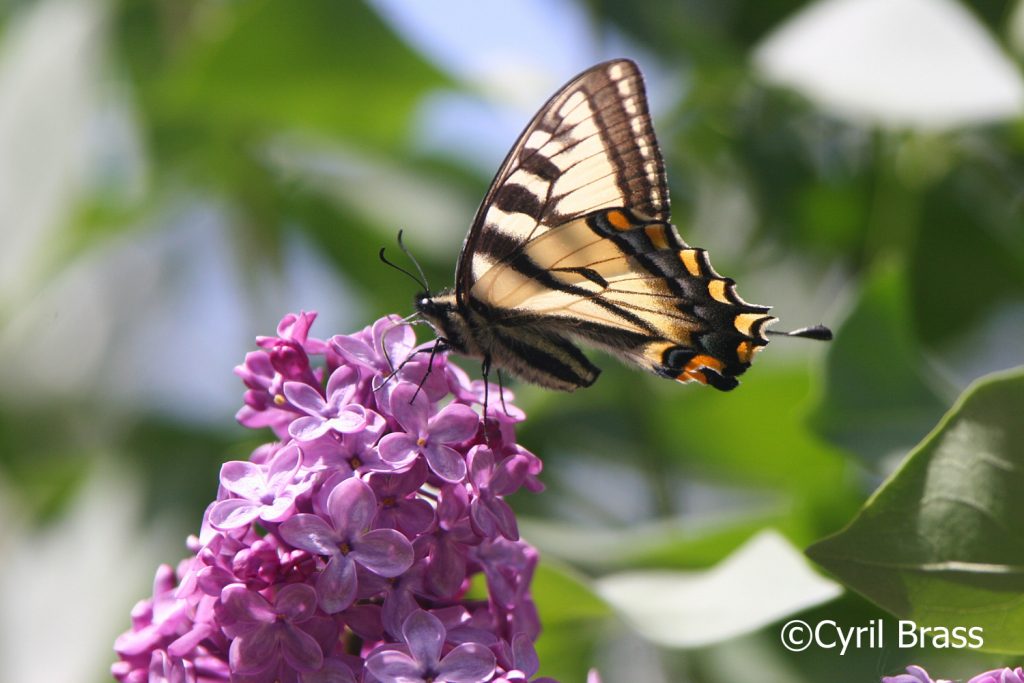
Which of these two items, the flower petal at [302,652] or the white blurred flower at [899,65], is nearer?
the flower petal at [302,652]

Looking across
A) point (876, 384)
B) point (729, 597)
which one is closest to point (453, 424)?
point (729, 597)

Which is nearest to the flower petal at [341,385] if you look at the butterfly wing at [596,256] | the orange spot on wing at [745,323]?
the butterfly wing at [596,256]

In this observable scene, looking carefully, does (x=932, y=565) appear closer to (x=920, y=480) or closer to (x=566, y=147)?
(x=920, y=480)

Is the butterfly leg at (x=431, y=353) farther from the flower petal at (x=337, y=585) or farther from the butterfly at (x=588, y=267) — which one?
the flower petal at (x=337, y=585)

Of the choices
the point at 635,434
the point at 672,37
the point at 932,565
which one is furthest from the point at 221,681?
the point at 672,37

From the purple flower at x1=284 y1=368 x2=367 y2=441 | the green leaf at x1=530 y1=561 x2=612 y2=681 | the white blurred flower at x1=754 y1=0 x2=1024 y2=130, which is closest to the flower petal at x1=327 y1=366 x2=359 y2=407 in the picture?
the purple flower at x1=284 y1=368 x2=367 y2=441

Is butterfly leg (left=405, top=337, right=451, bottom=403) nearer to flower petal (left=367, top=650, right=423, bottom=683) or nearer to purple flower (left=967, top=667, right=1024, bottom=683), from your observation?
flower petal (left=367, top=650, right=423, bottom=683)
